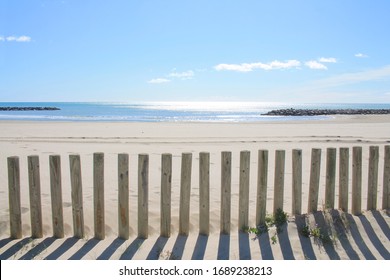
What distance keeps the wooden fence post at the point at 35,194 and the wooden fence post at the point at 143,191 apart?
3.91ft

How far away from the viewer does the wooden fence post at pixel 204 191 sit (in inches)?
161

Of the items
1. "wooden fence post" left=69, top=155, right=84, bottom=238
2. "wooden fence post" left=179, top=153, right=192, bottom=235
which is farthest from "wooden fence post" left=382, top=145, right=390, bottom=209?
"wooden fence post" left=69, top=155, right=84, bottom=238

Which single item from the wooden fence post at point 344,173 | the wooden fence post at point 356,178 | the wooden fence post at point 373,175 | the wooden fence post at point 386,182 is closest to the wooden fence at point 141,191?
the wooden fence post at point 344,173

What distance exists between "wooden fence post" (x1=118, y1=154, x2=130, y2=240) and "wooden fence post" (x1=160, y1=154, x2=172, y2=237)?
0.41 meters

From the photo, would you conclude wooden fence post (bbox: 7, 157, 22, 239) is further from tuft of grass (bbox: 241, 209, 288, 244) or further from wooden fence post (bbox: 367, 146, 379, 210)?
wooden fence post (bbox: 367, 146, 379, 210)

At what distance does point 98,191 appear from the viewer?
160 inches

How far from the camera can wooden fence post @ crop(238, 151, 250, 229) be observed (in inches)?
163

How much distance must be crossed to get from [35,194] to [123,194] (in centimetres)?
106

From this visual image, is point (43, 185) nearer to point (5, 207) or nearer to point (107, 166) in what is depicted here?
point (5, 207)

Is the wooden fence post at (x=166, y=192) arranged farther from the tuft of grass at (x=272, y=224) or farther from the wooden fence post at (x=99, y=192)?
the tuft of grass at (x=272, y=224)

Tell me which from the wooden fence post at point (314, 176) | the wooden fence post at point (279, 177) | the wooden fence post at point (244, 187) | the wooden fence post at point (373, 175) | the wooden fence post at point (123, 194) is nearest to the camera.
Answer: the wooden fence post at point (123, 194)
